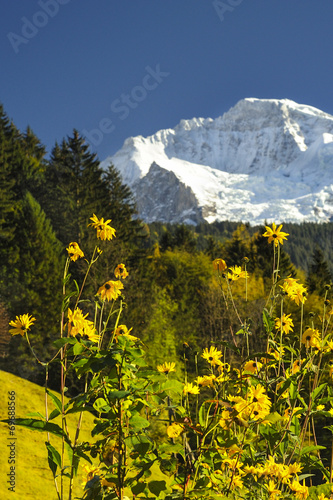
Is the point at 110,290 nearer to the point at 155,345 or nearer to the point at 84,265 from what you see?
the point at 155,345

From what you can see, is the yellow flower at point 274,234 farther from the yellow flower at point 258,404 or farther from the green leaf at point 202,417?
the green leaf at point 202,417

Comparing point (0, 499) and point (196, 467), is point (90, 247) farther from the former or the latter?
point (196, 467)

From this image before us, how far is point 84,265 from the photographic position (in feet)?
67.2

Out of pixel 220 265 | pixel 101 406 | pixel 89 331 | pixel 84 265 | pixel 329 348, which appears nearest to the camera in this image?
pixel 101 406

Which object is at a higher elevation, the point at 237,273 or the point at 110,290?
the point at 237,273

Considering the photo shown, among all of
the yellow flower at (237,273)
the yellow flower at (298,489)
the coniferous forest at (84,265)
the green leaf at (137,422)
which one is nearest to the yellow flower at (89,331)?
the green leaf at (137,422)

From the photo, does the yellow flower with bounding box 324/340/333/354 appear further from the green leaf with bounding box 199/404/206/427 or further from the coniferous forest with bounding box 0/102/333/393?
the coniferous forest with bounding box 0/102/333/393

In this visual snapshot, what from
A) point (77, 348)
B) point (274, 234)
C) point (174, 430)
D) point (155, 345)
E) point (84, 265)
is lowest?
point (155, 345)

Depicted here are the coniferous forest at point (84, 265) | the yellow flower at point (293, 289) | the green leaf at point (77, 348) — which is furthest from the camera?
the coniferous forest at point (84, 265)

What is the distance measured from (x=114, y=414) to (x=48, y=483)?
7.81 metres

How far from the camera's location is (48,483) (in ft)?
26.9

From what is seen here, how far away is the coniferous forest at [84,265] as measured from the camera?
1980 cm

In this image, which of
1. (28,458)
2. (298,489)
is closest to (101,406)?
(298,489)

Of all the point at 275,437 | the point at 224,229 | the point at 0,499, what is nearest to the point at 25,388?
the point at 0,499
